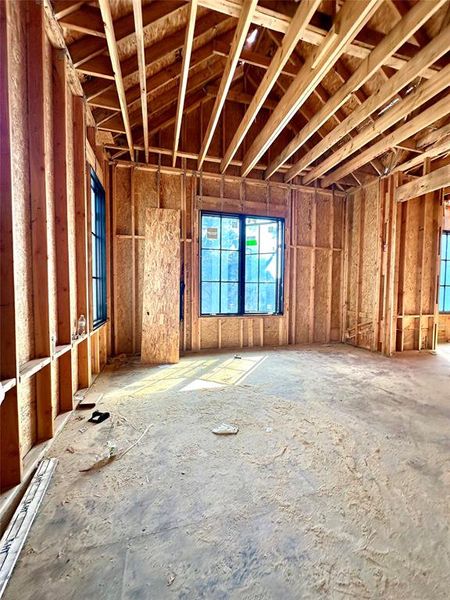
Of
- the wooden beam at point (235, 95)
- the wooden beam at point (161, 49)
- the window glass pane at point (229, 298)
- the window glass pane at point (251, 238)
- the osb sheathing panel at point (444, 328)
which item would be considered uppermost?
the wooden beam at point (235, 95)

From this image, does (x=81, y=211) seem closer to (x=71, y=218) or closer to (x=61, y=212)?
(x=71, y=218)

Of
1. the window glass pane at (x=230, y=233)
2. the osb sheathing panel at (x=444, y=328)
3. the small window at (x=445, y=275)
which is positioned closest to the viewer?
the window glass pane at (x=230, y=233)

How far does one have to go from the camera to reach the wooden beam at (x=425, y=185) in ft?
13.5

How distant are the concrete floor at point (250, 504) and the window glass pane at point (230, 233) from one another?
10.9ft

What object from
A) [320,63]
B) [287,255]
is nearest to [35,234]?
[320,63]

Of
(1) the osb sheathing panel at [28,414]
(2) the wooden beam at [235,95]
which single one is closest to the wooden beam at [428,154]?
(2) the wooden beam at [235,95]

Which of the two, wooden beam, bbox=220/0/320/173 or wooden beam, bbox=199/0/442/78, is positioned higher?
wooden beam, bbox=199/0/442/78

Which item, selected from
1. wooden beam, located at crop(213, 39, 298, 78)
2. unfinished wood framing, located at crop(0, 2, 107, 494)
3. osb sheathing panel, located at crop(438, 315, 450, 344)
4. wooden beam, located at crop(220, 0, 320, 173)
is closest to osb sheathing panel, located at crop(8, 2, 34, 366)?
unfinished wood framing, located at crop(0, 2, 107, 494)

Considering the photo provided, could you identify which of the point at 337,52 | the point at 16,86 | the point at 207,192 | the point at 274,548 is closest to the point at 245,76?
the point at 207,192

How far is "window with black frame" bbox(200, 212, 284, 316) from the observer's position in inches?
215

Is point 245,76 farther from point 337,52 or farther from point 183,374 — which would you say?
point 183,374

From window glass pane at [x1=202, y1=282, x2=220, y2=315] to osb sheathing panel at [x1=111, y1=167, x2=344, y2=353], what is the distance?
0.57ft

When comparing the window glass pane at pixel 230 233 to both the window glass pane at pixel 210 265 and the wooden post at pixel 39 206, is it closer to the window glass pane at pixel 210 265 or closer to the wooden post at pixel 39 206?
the window glass pane at pixel 210 265

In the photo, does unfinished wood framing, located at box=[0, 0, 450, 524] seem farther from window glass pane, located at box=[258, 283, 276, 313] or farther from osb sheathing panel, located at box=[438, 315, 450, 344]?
window glass pane, located at box=[258, 283, 276, 313]
